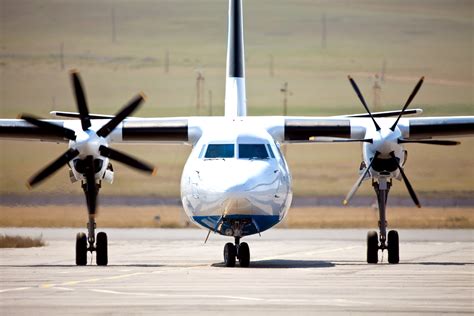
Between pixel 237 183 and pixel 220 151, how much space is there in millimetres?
1529

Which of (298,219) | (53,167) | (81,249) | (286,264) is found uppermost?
(53,167)

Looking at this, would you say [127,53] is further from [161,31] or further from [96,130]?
[96,130]

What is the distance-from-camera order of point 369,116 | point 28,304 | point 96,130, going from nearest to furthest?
point 28,304 → point 96,130 → point 369,116

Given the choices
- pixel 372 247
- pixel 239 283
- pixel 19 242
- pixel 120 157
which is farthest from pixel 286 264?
pixel 19 242

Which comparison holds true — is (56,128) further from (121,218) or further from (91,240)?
(121,218)

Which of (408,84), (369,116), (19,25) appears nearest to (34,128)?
(369,116)

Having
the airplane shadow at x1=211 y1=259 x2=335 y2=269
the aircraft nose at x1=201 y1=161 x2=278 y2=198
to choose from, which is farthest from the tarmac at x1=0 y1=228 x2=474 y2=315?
the aircraft nose at x1=201 y1=161 x2=278 y2=198

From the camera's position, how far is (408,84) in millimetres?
73625

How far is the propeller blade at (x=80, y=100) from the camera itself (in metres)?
26.5

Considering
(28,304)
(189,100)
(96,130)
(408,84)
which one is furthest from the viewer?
(189,100)

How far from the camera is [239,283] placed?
68.8 feet

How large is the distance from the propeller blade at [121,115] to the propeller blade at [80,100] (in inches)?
15.4

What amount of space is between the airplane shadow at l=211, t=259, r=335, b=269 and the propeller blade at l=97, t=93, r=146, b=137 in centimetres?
396

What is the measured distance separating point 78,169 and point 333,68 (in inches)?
2053
